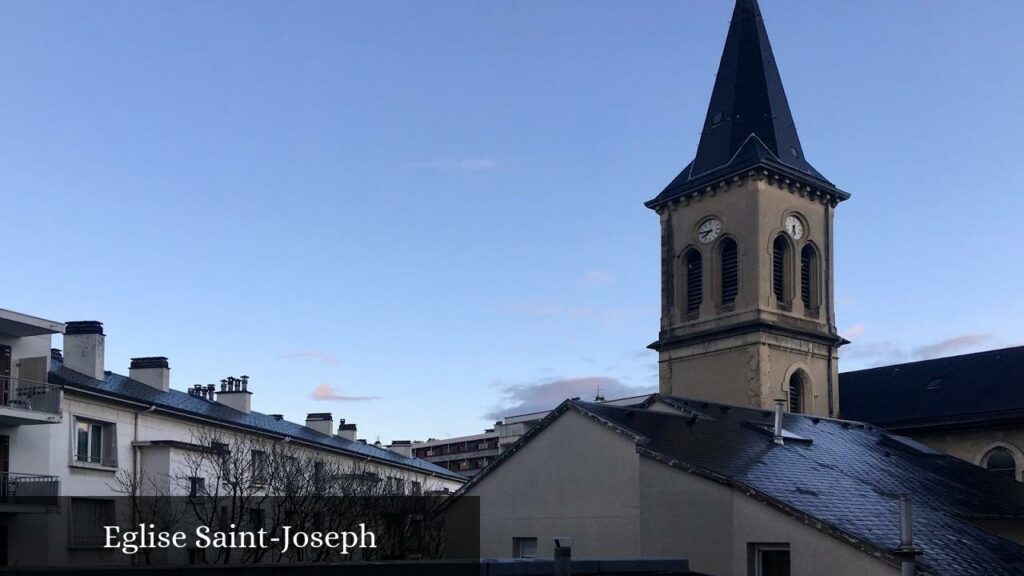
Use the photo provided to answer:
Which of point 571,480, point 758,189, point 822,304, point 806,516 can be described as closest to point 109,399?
point 571,480

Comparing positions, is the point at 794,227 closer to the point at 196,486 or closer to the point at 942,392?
the point at 942,392

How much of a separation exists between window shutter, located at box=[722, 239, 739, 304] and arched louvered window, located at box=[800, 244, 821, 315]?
392 centimetres

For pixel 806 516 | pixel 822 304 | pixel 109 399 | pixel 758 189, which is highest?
pixel 758 189

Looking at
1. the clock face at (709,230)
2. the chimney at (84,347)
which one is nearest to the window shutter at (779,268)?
the clock face at (709,230)

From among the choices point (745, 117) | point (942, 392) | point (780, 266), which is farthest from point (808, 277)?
point (745, 117)

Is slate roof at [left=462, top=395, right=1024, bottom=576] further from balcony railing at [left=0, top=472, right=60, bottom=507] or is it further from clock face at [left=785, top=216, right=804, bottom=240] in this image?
clock face at [left=785, top=216, right=804, bottom=240]

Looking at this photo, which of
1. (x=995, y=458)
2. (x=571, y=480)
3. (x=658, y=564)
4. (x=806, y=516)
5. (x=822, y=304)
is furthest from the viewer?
(x=822, y=304)

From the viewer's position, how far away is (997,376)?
50.9 meters

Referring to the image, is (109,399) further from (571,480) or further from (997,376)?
(997,376)

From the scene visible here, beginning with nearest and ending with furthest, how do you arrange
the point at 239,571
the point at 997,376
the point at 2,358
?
the point at 239,571, the point at 2,358, the point at 997,376

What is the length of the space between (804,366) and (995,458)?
9797 mm

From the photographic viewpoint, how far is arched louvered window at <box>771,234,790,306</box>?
54.4 metres

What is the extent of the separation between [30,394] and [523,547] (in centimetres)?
1611

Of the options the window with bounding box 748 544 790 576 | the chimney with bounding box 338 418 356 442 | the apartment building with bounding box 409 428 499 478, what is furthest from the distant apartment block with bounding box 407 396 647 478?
the window with bounding box 748 544 790 576
